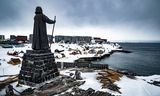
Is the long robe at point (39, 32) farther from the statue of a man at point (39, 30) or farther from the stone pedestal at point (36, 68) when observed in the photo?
the stone pedestal at point (36, 68)

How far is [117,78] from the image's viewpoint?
24375 millimetres

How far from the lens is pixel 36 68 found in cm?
2039

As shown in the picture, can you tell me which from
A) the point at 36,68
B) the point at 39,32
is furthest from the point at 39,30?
the point at 36,68

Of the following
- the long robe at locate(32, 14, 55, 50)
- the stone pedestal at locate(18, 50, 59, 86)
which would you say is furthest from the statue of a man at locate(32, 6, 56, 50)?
the stone pedestal at locate(18, 50, 59, 86)

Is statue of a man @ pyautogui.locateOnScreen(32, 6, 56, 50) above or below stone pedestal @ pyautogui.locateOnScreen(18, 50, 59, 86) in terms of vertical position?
above

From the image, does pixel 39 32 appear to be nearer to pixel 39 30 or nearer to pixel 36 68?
pixel 39 30

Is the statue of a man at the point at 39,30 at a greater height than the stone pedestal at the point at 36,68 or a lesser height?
greater

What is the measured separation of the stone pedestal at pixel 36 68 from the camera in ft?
66.8

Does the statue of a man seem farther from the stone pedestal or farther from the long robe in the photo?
the stone pedestal

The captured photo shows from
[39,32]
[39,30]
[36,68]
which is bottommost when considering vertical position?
[36,68]

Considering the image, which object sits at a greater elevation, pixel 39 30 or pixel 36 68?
pixel 39 30

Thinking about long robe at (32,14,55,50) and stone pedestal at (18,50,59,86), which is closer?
stone pedestal at (18,50,59,86)

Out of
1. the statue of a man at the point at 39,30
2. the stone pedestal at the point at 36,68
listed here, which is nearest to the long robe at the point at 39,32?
the statue of a man at the point at 39,30

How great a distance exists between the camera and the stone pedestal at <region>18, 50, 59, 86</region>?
66.8 ft
